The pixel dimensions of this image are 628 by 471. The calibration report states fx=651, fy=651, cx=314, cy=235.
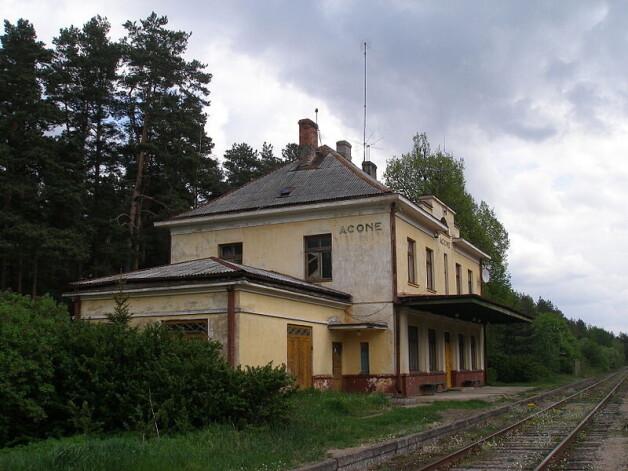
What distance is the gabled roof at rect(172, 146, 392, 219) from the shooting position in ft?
73.7

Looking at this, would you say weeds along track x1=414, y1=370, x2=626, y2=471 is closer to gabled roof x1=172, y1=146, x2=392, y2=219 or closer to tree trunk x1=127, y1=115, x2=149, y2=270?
gabled roof x1=172, y1=146, x2=392, y2=219

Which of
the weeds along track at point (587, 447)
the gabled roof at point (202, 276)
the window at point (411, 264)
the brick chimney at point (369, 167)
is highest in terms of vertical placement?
the brick chimney at point (369, 167)

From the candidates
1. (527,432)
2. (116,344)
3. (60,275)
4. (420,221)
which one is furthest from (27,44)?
(527,432)

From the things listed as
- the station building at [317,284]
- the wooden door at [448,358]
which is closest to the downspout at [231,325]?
the station building at [317,284]

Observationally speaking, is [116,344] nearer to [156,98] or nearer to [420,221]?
[420,221]

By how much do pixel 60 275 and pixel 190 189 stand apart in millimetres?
9502

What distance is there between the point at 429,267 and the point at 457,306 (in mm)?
3339

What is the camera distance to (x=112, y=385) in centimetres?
1102

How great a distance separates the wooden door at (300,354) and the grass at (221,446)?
12.7ft

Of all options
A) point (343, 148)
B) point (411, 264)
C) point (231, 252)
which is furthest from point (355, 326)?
point (343, 148)

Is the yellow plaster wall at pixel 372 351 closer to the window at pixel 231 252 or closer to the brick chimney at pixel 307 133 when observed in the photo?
the window at pixel 231 252

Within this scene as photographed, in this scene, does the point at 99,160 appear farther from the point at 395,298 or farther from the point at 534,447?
the point at 534,447

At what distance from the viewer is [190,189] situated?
128 feet

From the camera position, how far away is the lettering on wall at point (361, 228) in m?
21.4
